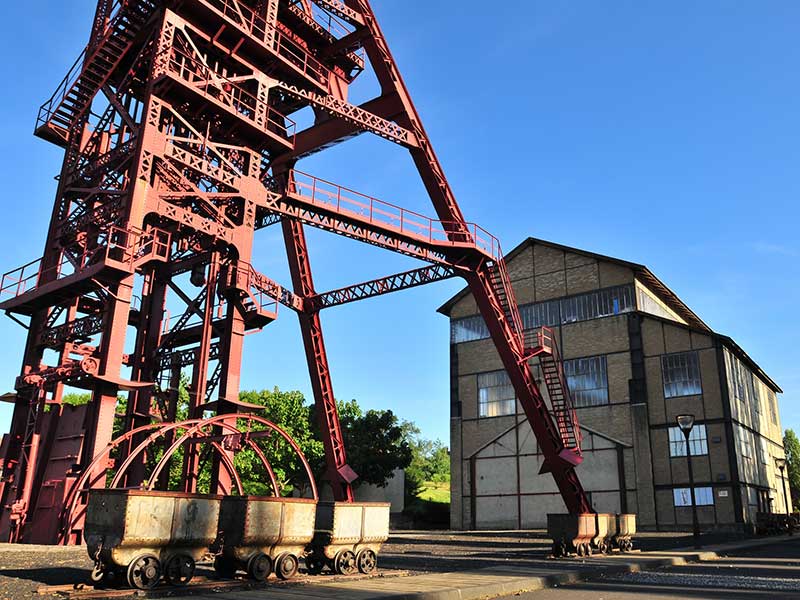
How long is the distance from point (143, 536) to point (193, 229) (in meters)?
11.1

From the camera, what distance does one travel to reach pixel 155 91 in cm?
1727

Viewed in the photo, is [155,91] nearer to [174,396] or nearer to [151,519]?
[174,396]

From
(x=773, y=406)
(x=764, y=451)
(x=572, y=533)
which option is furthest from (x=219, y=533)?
(x=773, y=406)

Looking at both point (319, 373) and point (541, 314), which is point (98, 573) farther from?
point (541, 314)

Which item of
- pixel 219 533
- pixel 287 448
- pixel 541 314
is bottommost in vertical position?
pixel 219 533

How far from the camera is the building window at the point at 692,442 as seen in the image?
35031 millimetres

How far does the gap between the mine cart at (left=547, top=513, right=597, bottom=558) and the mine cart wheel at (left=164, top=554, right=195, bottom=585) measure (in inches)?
403

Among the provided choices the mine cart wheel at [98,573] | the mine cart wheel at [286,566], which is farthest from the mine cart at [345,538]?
the mine cart wheel at [98,573]

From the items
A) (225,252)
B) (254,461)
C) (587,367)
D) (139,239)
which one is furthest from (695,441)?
(139,239)

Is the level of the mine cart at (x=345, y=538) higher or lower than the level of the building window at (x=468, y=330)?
lower

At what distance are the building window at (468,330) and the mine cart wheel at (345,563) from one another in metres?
31.8

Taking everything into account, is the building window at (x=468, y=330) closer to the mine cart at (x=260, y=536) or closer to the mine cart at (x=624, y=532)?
the mine cart at (x=624, y=532)

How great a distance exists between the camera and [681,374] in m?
36.2

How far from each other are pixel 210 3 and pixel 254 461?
29.1 meters
